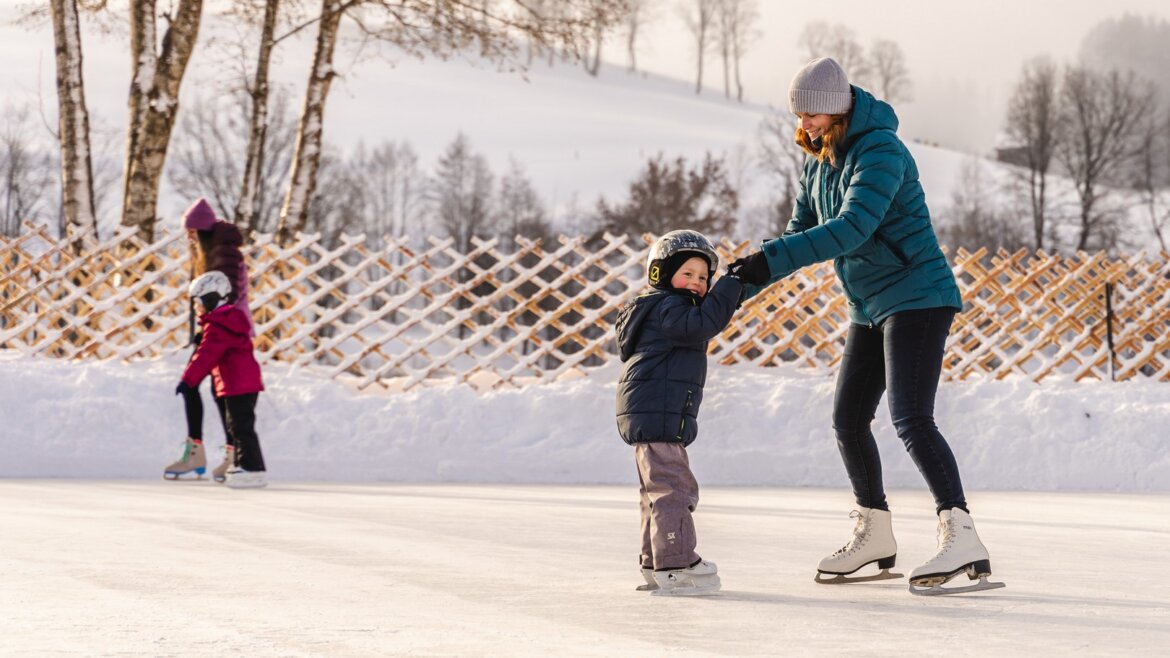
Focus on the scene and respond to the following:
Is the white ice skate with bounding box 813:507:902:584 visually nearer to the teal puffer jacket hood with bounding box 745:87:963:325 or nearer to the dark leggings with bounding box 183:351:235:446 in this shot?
the teal puffer jacket hood with bounding box 745:87:963:325

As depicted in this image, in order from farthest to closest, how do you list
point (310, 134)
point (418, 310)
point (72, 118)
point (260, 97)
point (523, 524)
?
point (260, 97), point (310, 134), point (72, 118), point (418, 310), point (523, 524)

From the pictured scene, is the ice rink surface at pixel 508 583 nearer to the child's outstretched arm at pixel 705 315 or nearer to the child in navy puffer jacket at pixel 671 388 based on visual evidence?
the child in navy puffer jacket at pixel 671 388

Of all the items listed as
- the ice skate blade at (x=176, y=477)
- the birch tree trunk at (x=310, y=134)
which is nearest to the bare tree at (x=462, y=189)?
the birch tree trunk at (x=310, y=134)

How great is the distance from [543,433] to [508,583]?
12.4ft

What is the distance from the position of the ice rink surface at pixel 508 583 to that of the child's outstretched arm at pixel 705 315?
1.81ft

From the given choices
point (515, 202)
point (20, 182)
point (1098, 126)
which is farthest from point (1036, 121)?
point (20, 182)

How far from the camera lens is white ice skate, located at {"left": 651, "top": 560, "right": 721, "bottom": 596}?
291 cm

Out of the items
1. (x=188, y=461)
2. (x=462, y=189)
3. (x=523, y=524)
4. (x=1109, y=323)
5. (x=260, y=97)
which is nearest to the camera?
(x=523, y=524)

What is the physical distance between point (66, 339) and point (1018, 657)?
726 cm

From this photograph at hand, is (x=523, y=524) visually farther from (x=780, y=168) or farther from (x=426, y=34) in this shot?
(x=780, y=168)

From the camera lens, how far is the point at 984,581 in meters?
3.00

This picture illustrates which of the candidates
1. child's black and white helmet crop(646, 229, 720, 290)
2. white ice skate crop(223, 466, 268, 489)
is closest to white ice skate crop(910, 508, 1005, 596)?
child's black and white helmet crop(646, 229, 720, 290)

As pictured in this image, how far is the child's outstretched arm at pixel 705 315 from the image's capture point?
2.88m

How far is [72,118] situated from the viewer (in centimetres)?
946
